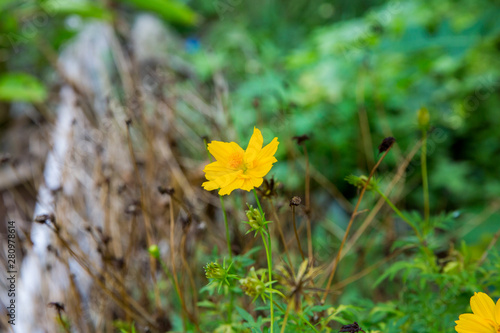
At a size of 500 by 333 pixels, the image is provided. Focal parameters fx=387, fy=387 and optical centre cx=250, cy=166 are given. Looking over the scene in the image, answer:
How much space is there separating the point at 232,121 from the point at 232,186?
27.3 inches

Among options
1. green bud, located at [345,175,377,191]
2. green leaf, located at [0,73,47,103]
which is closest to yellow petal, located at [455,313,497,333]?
green bud, located at [345,175,377,191]

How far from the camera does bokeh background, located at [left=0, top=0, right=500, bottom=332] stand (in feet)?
3.50

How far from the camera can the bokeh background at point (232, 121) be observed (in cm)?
107

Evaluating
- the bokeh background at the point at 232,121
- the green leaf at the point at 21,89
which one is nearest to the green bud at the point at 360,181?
the bokeh background at the point at 232,121

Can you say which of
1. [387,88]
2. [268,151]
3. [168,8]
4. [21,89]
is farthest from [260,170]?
[168,8]

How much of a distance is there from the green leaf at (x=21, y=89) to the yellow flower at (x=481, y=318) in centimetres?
185

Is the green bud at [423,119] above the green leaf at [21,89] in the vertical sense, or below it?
above

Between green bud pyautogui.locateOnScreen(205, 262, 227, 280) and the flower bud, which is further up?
the flower bud

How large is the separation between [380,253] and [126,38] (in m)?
1.77

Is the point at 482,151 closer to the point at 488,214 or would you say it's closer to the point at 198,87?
the point at 488,214

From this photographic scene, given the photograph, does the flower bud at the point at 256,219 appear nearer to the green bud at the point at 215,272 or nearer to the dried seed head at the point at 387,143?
the green bud at the point at 215,272

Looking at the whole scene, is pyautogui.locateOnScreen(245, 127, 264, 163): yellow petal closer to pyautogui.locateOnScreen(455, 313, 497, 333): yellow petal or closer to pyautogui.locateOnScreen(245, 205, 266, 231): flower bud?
pyautogui.locateOnScreen(245, 205, 266, 231): flower bud

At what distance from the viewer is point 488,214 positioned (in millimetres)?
1375

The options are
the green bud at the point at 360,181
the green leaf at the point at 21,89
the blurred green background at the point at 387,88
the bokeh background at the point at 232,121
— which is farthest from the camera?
the green leaf at the point at 21,89
